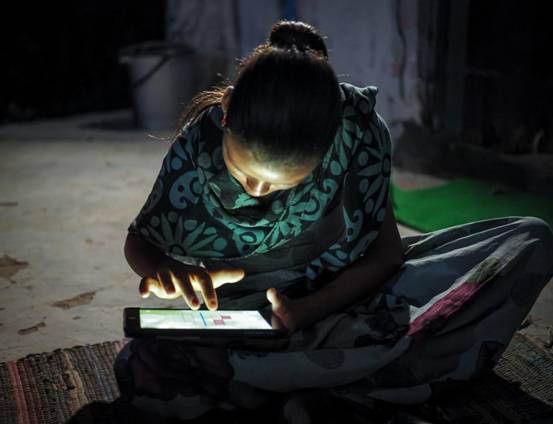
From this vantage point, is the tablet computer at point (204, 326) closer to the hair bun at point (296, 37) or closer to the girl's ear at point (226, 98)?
the girl's ear at point (226, 98)

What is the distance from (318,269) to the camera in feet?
5.95

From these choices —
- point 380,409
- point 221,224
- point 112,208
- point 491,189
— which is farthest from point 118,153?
point 380,409

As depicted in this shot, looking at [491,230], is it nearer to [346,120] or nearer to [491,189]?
[346,120]

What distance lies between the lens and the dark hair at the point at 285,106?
1.40 meters

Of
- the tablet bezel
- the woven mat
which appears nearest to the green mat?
the woven mat

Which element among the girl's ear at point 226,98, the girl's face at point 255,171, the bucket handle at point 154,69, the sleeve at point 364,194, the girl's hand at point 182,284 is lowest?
the bucket handle at point 154,69

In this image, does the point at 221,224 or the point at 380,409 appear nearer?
the point at 380,409

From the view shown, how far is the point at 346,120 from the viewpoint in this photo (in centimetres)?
174

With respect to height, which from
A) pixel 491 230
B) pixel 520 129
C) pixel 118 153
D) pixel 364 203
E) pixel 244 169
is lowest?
pixel 118 153

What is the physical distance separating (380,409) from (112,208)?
2.47m

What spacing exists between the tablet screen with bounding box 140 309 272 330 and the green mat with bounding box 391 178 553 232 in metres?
1.88

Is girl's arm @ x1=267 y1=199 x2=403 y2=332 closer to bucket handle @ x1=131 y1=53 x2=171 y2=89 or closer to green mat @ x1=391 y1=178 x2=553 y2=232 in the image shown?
green mat @ x1=391 y1=178 x2=553 y2=232

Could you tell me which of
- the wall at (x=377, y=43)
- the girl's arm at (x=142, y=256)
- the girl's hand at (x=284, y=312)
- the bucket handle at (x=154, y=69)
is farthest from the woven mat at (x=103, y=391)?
the bucket handle at (x=154, y=69)

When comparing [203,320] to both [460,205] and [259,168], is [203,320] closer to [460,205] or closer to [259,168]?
[259,168]
